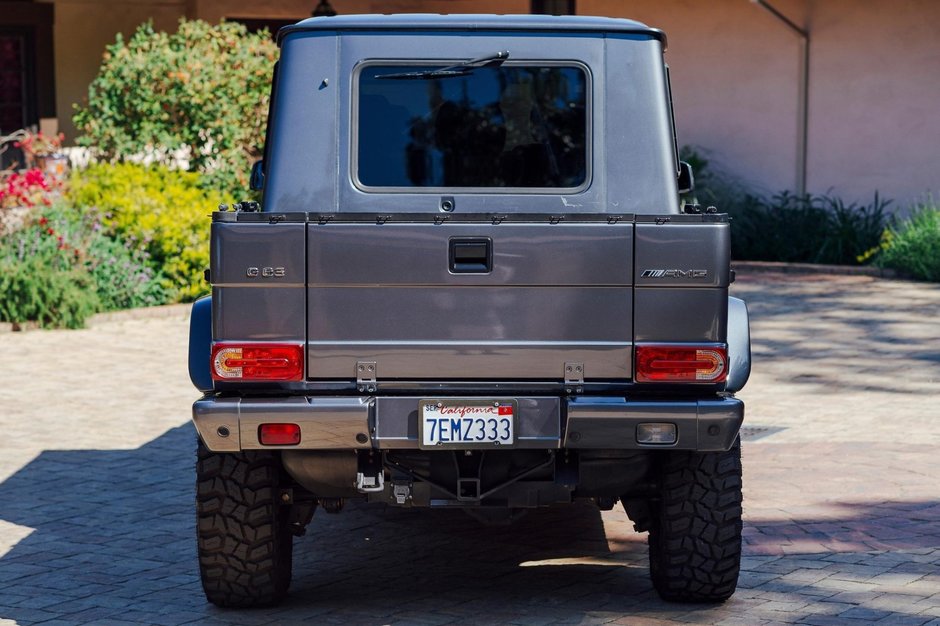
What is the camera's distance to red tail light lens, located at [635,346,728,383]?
5125 mm

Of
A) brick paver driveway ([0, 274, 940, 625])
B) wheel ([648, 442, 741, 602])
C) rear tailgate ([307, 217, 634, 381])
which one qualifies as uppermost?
rear tailgate ([307, 217, 634, 381])

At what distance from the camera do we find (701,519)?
5461mm

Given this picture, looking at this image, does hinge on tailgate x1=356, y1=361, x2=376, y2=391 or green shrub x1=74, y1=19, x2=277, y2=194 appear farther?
green shrub x1=74, y1=19, x2=277, y2=194

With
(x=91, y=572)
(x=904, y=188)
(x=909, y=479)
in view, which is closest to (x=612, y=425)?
(x=91, y=572)

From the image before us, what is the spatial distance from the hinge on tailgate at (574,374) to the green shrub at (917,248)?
35.4 feet

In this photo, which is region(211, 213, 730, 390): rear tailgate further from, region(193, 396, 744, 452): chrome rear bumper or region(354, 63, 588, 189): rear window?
region(354, 63, 588, 189): rear window

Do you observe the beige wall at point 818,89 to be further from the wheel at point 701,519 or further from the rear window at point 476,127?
the wheel at point 701,519

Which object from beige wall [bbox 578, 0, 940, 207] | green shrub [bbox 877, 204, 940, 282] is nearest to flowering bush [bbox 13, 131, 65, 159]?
beige wall [bbox 578, 0, 940, 207]

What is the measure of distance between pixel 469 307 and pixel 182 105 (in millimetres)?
10484

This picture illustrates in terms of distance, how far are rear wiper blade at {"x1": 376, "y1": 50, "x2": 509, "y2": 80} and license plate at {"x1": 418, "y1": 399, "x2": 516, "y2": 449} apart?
1425 mm

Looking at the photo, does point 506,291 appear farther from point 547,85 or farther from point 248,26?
point 248,26

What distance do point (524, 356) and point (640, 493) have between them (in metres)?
0.84

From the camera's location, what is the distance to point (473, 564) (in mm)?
6367

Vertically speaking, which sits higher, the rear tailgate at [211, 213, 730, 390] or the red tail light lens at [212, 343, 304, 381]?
the rear tailgate at [211, 213, 730, 390]
